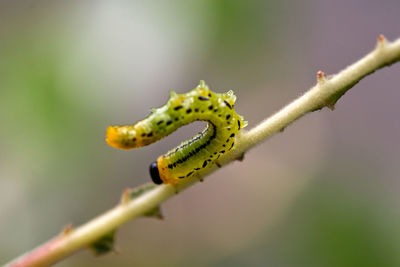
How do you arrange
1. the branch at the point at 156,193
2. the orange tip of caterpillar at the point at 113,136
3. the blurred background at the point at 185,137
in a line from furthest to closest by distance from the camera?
the blurred background at the point at 185,137
the orange tip of caterpillar at the point at 113,136
the branch at the point at 156,193

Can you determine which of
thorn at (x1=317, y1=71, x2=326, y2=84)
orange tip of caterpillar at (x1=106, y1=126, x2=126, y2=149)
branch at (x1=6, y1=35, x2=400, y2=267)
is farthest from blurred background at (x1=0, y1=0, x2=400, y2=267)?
thorn at (x1=317, y1=71, x2=326, y2=84)

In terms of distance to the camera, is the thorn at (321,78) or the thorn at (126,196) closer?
the thorn at (321,78)

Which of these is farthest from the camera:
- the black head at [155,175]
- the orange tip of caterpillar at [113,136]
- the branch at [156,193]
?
the black head at [155,175]

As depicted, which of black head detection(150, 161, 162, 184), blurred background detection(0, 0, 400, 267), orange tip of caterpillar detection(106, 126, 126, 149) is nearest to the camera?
orange tip of caterpillar detection(106, 126, 126, 149)

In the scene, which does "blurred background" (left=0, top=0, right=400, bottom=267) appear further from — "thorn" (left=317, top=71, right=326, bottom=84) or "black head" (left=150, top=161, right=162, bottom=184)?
"thorn" (left=317, top=71, right=326, bottom=84)

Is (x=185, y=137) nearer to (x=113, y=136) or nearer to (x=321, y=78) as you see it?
(x=113, y=136)

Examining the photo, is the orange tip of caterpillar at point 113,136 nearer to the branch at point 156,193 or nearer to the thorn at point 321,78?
the branch at point 156,193

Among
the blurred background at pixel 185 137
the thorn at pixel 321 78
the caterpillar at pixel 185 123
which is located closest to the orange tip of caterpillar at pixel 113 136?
the caterpillar at pixel 185 123

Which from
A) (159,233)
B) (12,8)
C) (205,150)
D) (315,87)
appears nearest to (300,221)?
(159,233)
